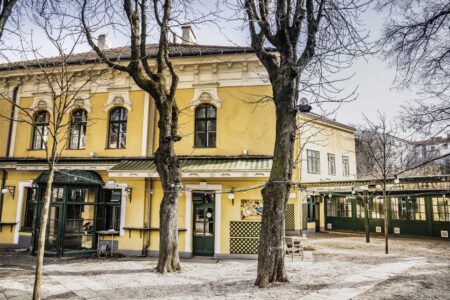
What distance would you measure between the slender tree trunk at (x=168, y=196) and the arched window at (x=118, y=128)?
4408mm

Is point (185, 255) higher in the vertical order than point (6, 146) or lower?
lower

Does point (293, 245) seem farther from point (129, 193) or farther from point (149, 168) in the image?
point (129, 193)

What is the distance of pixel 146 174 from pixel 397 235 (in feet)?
55.6

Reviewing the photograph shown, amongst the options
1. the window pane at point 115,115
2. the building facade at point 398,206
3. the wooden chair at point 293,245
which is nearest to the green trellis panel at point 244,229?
the wooden chair at point 293,245

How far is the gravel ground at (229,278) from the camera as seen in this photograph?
691 centimetres

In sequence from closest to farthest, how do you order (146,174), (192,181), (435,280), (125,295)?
(125,295) → (435,280) → (146,174) → (192,181)

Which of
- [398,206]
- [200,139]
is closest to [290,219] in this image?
[398,206]

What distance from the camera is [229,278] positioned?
837cm

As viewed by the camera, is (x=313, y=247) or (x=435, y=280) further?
(x=313, y=247)

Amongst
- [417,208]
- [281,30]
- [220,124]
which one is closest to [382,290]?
[281,30]

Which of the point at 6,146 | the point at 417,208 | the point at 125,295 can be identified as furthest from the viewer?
the point at 417,208

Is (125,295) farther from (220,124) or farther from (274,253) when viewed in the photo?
(220,124)

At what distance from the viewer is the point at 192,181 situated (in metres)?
12.1

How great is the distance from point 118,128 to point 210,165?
452 cm
